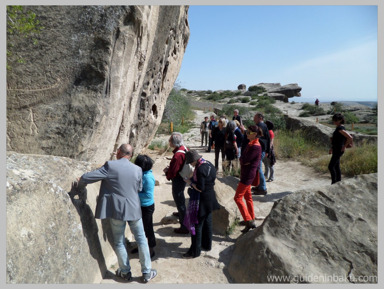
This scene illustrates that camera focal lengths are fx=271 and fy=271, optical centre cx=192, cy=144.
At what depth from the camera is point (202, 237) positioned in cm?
378

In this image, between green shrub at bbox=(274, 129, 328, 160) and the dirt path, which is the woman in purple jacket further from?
green shrub at bbox=(274, 129, 328, 160)

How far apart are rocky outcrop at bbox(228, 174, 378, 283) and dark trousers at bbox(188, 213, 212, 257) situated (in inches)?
16.9

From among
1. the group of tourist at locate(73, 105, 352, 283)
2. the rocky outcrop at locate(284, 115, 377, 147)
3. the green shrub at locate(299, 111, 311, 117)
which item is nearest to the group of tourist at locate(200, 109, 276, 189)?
the group of tourist at locate(73, 105, 352, 283)

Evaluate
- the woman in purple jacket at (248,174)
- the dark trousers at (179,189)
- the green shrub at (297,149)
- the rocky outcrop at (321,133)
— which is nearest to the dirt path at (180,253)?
the woman in purple jacket at (248,174)

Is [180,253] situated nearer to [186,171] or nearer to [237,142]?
[186,171]

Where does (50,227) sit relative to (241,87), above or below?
below

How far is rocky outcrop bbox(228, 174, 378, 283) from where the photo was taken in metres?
2.80

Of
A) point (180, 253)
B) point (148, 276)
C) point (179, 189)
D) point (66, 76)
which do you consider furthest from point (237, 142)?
point (148, 276)

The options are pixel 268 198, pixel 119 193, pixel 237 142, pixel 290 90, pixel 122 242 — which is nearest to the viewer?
pixel 119 193

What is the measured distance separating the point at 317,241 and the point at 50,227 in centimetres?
276

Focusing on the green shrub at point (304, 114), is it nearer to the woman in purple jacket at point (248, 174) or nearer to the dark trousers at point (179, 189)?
the woman in purple jacket at point (248, 174)

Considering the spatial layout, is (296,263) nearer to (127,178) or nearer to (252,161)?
(252,161)

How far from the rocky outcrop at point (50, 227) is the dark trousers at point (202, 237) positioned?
1.05 m

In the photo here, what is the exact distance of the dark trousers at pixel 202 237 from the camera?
11.6 ft
